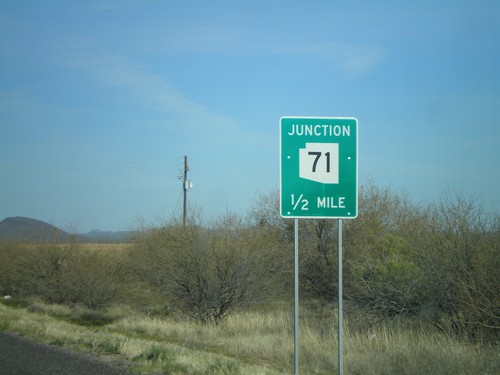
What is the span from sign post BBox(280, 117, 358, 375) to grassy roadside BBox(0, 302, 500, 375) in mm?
3223

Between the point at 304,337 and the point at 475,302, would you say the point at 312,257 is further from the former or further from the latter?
the point at 475,302

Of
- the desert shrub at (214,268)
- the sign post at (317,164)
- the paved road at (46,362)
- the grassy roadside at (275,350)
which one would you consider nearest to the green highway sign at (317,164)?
the sign post at (317,164)

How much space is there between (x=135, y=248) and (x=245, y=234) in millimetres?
5763

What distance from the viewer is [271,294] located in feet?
75.6

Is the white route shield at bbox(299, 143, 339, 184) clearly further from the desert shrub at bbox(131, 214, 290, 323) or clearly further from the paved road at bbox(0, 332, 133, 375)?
the desert shrub at bbox(131, 214, 290, 323)

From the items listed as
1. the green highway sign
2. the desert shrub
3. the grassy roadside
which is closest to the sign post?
the green highway sign

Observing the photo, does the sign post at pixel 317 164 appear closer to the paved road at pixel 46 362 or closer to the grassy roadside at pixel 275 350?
the grassy roadside at pixel 275 350

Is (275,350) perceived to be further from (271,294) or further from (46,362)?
(271,294)

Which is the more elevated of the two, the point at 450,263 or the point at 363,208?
the point at 363,208

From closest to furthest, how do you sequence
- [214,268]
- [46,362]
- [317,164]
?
[317,164] < [46,362] < [214,268]

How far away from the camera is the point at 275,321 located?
65.7 feet

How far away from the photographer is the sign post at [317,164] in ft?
25.7

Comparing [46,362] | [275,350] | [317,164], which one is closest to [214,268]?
[275,350]

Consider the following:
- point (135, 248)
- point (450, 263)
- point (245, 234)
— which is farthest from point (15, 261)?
point (450, 263)
